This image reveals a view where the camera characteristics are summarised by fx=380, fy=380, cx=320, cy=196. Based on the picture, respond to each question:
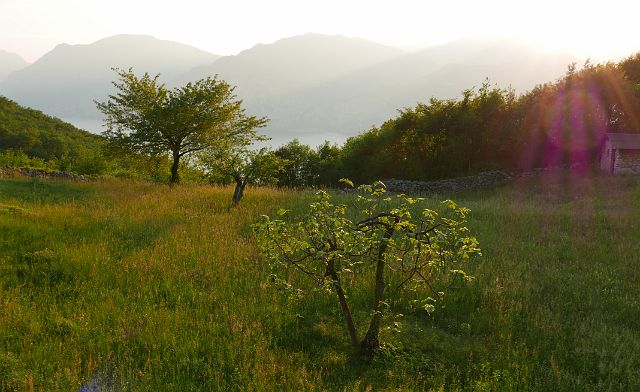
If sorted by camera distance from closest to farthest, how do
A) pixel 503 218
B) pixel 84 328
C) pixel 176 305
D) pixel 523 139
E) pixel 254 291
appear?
pixel 84 328 < pixel 176 305 < pixel 254 291 < pixel 503 218 < pixel 523 139

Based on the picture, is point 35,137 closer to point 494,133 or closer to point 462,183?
point 462,183

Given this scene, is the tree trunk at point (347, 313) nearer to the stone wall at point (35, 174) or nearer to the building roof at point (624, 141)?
the stone wall at point (35, 174)

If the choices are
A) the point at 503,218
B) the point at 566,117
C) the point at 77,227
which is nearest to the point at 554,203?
the point at 503,218

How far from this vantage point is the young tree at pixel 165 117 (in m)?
19.9

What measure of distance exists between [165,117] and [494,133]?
2678cm

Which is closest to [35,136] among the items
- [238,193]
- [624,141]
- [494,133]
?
[238,193]

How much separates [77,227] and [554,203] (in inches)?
854

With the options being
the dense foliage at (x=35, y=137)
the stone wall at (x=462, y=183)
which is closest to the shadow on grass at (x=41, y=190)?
the stone wall at (x=462, y=183)

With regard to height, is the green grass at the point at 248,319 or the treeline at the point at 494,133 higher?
the treeline at the point at 494,133

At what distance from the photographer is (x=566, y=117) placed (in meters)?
33.0

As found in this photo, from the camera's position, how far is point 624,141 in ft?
96.1

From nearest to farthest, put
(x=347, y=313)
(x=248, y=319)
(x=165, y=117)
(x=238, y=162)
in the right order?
(x=347, y=313) < (x=248, y=319) < (x=238, y=162) < (x=165, y=117)

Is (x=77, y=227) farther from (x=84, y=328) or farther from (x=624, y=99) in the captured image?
(x=624, y=99)

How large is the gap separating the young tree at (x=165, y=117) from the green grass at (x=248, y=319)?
904 centimetres
